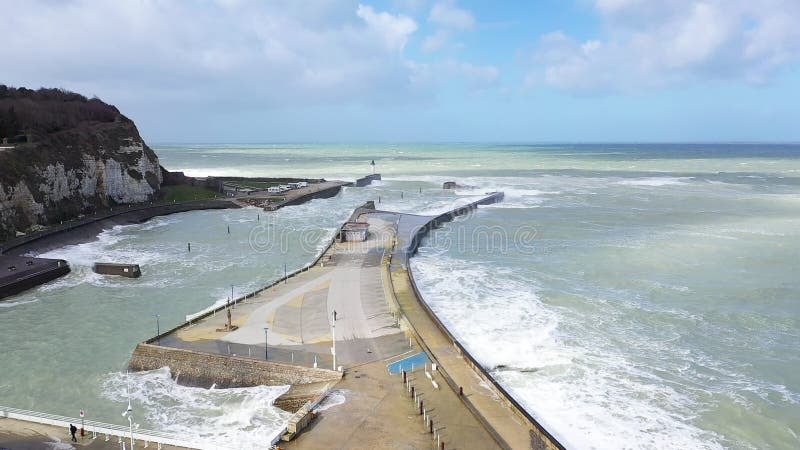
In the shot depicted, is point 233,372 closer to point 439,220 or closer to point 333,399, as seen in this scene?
point 333,399

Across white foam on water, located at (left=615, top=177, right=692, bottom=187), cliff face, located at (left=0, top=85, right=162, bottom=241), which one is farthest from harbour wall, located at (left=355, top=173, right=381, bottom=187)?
white foam on water, located at (left=615, top=177, right=692, bottom=187)

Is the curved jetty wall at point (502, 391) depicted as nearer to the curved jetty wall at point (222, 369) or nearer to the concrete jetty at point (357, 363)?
the concrete jetty at point (357, 363)

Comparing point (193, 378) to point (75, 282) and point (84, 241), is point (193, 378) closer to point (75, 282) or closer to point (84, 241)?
point (75, 282)

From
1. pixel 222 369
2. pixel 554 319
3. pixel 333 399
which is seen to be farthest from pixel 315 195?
pixel 333 399

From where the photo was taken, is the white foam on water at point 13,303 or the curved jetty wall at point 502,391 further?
the white foam on water at point 13,303

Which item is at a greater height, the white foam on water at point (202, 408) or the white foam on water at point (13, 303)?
the white foam on water at point (13, 303)

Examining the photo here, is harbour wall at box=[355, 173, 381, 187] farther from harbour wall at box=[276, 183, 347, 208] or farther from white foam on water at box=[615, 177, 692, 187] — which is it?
white foam on water at box=[615, 177, 692, 187]

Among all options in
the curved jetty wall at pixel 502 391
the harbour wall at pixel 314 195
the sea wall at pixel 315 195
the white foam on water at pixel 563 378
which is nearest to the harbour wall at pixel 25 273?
the curved jetty wall at pixel 502 391
